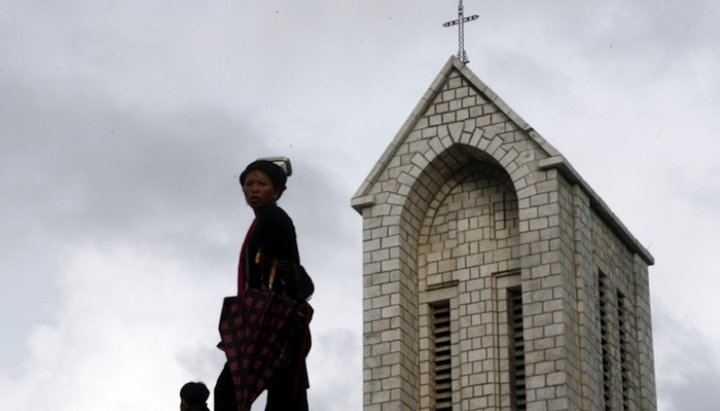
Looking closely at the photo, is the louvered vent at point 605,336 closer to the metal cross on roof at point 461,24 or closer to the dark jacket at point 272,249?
the metal cross on roof at point 461,24

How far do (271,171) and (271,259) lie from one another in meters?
0.53

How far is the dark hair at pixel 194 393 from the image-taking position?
10.5 meters

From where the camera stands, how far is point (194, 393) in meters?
10.5

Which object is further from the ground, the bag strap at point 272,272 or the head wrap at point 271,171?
the head wrap at point 271,171

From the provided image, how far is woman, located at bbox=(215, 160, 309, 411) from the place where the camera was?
10359 millimetres

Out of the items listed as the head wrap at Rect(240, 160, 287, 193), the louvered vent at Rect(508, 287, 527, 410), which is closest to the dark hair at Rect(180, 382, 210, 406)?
the head wrap at Rect(240, 160, 287, 193)

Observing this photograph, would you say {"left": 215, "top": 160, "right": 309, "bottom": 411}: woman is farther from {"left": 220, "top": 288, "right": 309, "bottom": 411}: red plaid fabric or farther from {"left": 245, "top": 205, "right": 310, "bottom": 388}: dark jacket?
{"left": 220, "top": 288, "right": 309, "bottom": 411}: red plaid fabric

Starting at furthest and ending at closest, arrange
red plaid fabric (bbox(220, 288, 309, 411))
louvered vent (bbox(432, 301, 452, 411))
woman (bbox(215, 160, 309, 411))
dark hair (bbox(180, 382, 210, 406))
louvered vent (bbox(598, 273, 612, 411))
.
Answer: louvered vent (bbox(598, 273, 612, 411)), louvered vent (bbox(432, 301, 452, 411)), dark hair (bbox(180, 382, 210, 406)), woman (bbox(215, 160, 309, 411)), red plaid fabric (bbox(220, 288, 309, 411))

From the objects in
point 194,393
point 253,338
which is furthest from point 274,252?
point 194,393

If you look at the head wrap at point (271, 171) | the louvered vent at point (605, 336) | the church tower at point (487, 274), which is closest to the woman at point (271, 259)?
the head wrap at point (271, 171)

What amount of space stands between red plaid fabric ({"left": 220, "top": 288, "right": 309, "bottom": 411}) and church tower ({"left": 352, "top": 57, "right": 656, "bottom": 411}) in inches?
730

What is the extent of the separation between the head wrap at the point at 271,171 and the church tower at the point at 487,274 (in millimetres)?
18203

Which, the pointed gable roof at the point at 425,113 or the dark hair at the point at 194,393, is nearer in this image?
the dark hair at the point at 194,393

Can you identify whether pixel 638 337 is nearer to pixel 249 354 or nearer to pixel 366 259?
pixel 366 259
